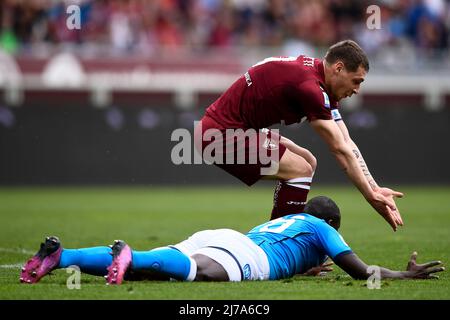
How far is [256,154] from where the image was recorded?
7.70 metres

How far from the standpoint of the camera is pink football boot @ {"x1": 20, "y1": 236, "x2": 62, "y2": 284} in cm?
641

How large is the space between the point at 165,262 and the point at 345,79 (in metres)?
2.10

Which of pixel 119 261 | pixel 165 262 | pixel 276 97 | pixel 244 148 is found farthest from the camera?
pixel 244 148

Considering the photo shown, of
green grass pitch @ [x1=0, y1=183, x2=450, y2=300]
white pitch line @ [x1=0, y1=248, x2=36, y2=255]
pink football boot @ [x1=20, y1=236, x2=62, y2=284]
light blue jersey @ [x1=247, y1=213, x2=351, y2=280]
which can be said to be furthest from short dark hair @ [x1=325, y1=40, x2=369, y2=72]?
white pitch line @ [x1=0, y1=248, x2=36, y2=255]

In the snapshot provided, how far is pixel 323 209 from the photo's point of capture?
7.04 metres

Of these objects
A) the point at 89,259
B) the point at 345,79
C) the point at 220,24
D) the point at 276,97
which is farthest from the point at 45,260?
the point at 220,24

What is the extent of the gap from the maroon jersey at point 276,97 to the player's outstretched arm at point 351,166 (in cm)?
9

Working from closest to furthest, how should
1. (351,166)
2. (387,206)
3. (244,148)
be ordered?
(387,206), (351,166), (244,148)

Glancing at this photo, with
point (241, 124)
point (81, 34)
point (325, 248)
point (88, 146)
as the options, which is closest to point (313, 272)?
point (325, 248)

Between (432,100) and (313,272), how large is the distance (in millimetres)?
13684

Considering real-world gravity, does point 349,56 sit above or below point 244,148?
above

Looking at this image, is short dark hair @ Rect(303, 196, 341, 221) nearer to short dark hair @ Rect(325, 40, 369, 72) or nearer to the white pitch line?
short dark hair @ Rect(325, 40, 369, 72)

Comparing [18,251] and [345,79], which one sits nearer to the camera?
[345,79]

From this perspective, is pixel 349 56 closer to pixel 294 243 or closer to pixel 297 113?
pixel 297 113
